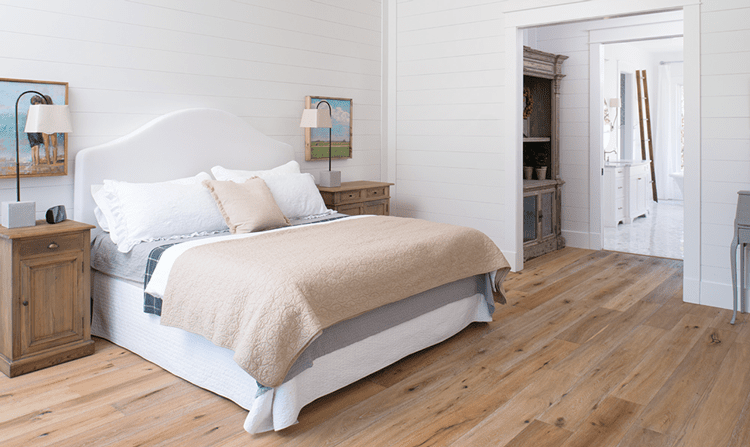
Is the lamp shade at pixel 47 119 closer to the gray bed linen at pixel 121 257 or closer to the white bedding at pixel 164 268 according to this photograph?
the gray bed linen at pixel 121 257

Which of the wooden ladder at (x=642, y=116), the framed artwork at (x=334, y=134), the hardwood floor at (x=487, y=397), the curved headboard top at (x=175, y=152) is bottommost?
the hardwood floor at (x=487, y=397)

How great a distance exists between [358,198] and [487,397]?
270cm

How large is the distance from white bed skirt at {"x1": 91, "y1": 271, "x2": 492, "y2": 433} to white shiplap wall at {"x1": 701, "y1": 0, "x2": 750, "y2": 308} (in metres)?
1.80

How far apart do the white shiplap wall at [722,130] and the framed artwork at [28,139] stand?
4336 millimetres

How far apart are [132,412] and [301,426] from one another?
78 cm

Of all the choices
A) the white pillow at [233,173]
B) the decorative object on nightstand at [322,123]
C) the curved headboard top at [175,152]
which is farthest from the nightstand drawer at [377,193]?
the white pillow at [233,173]

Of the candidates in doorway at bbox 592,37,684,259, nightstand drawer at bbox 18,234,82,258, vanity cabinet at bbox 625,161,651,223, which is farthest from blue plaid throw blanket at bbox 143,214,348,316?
vanity cabinet at bbox 625,161,651,223

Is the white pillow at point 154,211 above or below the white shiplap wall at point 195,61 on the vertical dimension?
below

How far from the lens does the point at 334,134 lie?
5406 millimetres

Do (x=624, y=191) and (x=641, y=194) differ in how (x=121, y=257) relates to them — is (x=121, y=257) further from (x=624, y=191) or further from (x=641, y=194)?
(x=641, y=194)

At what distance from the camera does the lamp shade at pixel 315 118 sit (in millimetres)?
4852

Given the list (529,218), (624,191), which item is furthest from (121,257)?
(624,191)

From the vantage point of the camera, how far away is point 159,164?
3.96 m

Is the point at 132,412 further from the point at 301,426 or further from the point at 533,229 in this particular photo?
the point at 533,229
